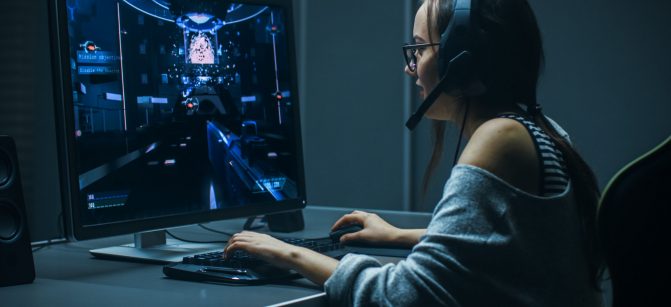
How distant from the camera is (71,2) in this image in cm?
124

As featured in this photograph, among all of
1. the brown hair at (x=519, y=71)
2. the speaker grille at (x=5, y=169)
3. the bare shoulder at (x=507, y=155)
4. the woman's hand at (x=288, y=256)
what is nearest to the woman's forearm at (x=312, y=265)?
the woman's hand at (x=288, y=256)

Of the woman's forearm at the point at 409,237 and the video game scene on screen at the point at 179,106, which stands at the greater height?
the video game scene on screen at the point at 179,106

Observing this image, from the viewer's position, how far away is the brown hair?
3.57 ft

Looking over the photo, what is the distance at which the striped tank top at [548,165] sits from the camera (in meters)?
1.04

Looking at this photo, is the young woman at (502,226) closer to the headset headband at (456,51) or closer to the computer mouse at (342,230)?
the headset headband at (456,51)

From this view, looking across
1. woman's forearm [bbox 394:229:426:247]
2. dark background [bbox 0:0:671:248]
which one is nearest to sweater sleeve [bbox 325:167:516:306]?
woman's forearm [bbox 394:229:426:247]

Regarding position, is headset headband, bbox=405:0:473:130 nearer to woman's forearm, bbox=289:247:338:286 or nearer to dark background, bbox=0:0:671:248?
woman's forearm, bbox=289:247:338:286

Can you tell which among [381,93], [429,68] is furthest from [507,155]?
[381,93]

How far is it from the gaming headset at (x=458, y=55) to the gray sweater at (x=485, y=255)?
0.19 metres

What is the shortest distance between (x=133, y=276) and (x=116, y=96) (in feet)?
1.03

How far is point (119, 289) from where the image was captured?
3.63 ft

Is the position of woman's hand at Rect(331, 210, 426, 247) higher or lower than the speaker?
lower

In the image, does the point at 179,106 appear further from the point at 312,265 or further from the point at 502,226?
the point at 502,226

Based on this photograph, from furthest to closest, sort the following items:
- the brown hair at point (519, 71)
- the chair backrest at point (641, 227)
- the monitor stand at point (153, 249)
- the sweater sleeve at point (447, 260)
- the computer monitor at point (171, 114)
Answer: the monitor stand at point (153, 249)
the computer monitor at point (171, 114)
the brown hair at point (519, 71)
the sweater sleeve at point (447, 260)
the chair backrest at point (641, 227)
